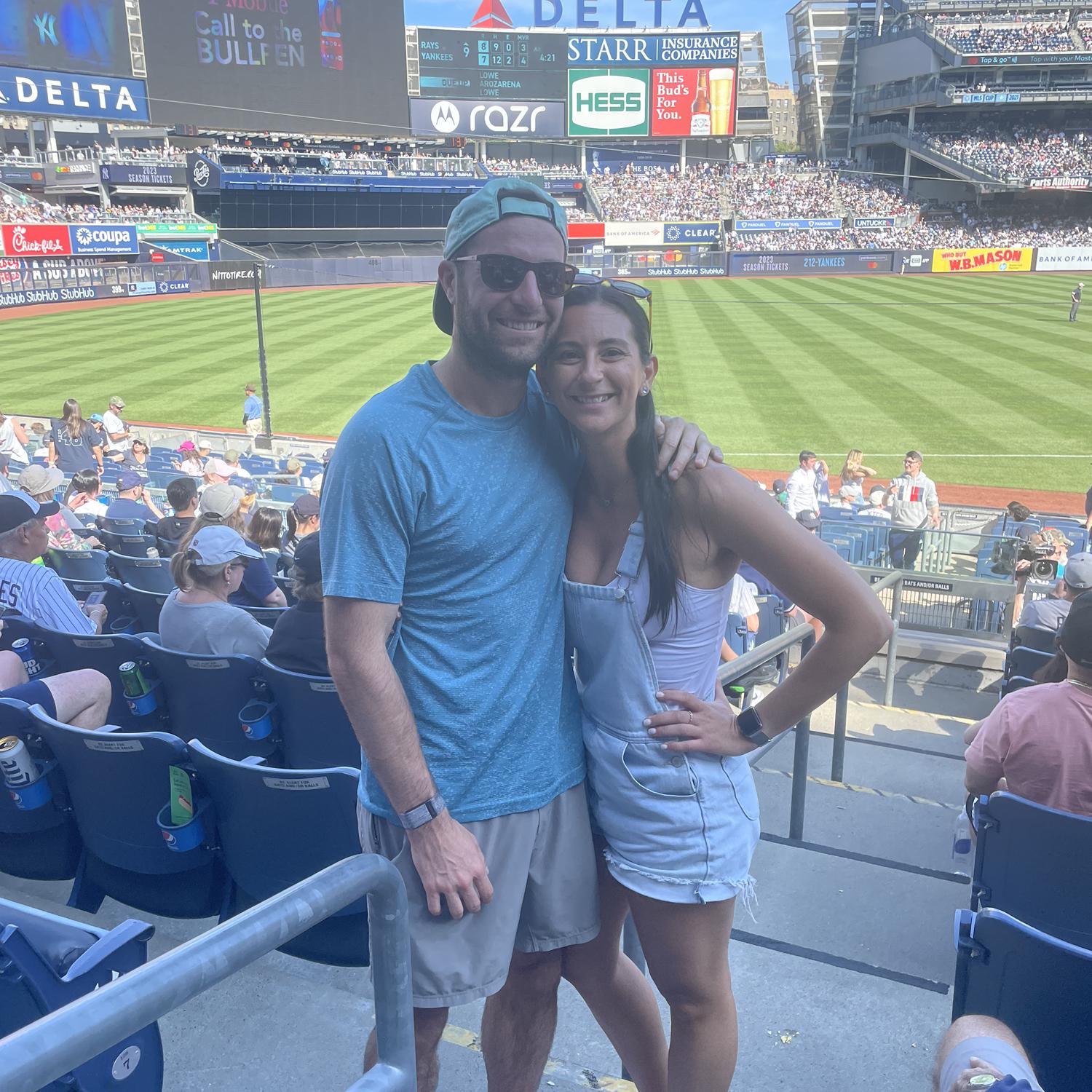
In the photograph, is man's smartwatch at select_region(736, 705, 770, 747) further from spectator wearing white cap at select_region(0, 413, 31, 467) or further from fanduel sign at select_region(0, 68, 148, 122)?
fanduel sign at select_region(0, 68, 148, 122)

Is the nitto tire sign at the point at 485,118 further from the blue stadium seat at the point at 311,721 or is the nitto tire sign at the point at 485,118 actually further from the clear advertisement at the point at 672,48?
the blue stadium seat at the point at 311,721

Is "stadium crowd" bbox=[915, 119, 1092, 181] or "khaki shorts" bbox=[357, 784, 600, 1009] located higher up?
"stadium crowd" bbox=[915, 119, 1092, 181]

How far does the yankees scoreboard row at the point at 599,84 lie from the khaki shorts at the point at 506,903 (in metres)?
71.7

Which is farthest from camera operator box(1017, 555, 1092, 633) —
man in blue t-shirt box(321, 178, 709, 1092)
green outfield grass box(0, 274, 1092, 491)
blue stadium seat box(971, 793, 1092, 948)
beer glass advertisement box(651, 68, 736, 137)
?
beer glass advertisement box(651, 68, 736, 137)

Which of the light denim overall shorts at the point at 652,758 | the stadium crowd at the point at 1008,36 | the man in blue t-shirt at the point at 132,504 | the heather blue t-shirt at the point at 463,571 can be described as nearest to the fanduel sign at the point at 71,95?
the man in blue t-shirt at the point at 132,504

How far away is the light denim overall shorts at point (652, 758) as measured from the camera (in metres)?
2.05

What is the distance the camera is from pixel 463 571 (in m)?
1.98

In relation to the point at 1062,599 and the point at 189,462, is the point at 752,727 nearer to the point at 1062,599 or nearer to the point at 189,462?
the point at 1062,599

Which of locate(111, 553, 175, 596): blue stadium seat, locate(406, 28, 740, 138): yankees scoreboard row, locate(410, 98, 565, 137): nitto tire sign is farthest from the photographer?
locate(406, 28, 740, 138): yankees scoreboard row

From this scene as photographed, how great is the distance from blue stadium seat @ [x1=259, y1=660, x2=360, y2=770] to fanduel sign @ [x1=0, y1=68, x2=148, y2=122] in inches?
2202

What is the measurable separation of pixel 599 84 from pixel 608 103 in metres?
1.37

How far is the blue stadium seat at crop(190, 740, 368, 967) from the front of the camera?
280cm

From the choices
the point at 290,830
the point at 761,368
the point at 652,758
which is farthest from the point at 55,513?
the point at 761,368

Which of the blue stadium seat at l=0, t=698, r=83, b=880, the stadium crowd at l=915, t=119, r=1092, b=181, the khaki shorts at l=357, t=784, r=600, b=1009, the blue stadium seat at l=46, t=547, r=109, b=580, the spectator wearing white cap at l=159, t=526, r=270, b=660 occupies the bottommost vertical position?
the blue stadium seat at l=46, t=547, r=109, b=580
